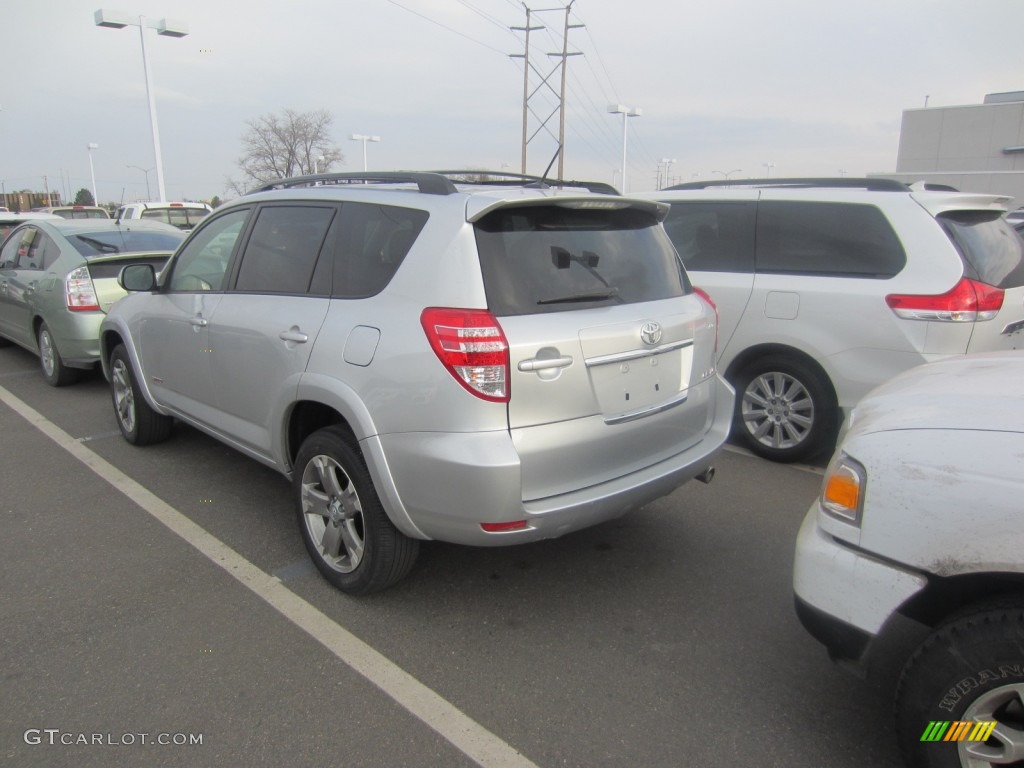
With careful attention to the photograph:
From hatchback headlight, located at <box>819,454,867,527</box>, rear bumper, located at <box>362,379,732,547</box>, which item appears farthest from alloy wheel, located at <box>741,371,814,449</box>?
hatchback headlight, located at <box>819,454,867,527</box>

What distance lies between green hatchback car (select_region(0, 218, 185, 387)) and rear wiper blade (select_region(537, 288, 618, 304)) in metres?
5.41

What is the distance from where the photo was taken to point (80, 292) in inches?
256

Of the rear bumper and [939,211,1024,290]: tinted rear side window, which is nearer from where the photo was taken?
the rear bumper

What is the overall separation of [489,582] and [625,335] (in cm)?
136

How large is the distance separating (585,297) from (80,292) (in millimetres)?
5591

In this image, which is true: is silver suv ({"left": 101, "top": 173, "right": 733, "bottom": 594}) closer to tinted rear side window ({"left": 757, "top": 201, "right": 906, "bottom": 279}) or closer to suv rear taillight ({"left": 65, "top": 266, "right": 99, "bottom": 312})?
tinted rear side window ({"left": 757, "top": 201, "right": 906, "bottom": 279})

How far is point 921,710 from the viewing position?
1.93 meters

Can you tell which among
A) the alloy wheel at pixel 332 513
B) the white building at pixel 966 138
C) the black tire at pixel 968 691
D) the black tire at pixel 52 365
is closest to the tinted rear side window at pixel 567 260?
the alloy wheel at pixel 332 513

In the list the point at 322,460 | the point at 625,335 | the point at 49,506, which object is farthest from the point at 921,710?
the point at 49,506

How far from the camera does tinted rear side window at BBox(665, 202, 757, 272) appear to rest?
5.26 m

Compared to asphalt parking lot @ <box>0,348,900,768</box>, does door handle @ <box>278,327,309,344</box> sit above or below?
above

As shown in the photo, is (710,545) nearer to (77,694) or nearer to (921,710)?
(921,710)

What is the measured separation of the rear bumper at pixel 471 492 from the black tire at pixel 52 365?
5.49 meters

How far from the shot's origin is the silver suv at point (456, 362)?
2596 mm
